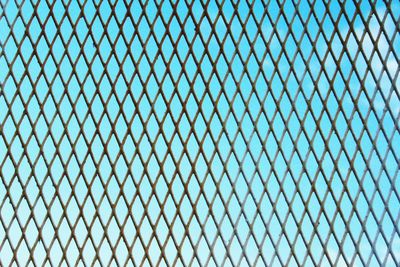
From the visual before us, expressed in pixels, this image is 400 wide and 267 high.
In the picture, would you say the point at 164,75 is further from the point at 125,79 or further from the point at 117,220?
the point at 117,220

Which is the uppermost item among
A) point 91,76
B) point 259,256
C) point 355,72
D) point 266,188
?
point 91,76

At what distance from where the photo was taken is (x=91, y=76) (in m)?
3.07

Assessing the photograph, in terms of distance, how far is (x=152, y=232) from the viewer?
2.91 metres

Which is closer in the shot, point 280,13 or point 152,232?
point 152,232

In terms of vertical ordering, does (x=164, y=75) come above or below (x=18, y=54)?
below

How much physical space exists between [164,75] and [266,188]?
21.7 inches

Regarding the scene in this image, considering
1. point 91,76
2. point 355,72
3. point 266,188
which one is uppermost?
point 91,76

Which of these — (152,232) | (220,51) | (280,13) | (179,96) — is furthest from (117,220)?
(280,13)

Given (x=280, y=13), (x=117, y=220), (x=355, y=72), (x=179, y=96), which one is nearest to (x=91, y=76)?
(x=179, y=96)

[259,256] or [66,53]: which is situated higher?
[66,53]

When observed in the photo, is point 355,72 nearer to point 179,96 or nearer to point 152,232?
point 179,96

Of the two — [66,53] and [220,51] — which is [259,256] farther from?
[66,53]

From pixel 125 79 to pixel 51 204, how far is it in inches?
20.6

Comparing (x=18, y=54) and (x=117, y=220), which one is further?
(x=18, y=54)
